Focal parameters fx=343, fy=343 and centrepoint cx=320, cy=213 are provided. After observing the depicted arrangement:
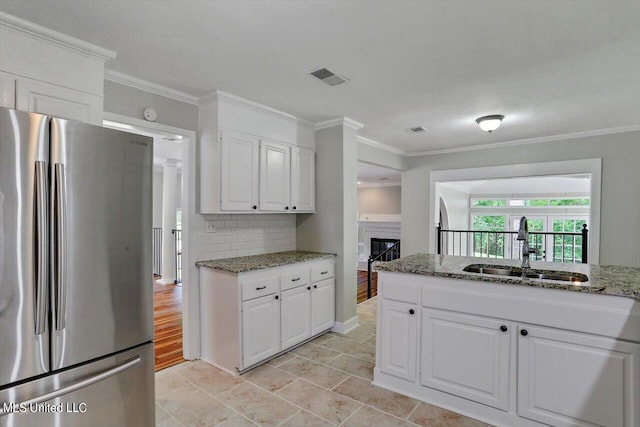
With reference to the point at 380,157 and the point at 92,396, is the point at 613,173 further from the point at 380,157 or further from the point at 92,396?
the point at 92,396

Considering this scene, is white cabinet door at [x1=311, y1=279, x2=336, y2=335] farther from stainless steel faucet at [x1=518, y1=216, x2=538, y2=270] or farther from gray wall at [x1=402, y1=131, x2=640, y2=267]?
gray wall at [x1=402, y1=131, x2=640, y2=267]

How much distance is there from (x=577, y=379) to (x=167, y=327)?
3.96 metres

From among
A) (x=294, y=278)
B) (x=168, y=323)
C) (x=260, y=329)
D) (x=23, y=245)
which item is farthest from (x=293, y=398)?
(x=168, y=323)

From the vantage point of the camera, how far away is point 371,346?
11.6 feet

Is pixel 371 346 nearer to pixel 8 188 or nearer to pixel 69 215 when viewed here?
pixel 69 215

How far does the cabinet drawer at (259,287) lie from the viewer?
9.56 feet

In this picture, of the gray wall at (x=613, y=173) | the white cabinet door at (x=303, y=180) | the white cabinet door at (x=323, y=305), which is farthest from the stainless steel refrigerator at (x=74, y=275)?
the gray wall at (x=613, y=173)

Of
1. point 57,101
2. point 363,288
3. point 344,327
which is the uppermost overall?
point 57,101

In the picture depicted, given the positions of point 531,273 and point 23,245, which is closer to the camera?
point 23,245

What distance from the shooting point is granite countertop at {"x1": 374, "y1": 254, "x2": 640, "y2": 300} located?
1.94m

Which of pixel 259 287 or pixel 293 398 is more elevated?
pixel 259 287

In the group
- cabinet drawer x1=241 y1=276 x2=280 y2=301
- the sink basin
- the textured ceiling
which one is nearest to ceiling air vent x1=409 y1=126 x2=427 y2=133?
the textured ceiling

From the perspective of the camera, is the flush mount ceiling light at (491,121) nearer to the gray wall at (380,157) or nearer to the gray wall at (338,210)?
the gray wall at (338,210)

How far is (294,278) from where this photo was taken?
3395 mm
